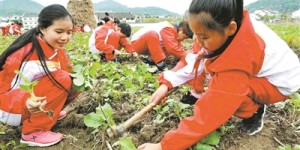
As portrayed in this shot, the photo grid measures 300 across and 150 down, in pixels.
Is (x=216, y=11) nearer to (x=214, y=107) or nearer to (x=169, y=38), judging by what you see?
(x=214, y=107)

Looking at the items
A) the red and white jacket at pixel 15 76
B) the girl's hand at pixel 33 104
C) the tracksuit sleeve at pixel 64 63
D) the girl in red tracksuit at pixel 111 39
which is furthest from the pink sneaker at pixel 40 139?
the girl in red tracksuit at pixel 111 39

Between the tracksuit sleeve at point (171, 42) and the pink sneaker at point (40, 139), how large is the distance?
278cm

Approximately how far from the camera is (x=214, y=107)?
1.57m

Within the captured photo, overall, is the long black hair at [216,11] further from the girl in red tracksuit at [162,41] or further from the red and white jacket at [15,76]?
the girl in red tracksuit at [162,41]

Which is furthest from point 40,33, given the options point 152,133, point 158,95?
point 152,133

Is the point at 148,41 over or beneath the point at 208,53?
beneath

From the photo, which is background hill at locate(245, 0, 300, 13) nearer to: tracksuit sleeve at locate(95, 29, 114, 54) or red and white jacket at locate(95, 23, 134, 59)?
red and white jacket at locate(95, 23, 134, 59)

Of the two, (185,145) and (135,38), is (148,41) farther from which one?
(185,145)

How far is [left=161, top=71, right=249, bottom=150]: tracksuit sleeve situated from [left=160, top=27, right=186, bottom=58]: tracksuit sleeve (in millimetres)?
3046

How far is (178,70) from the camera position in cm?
223

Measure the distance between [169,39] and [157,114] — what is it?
8.03 feet

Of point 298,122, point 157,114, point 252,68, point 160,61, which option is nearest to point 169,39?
point 160,61

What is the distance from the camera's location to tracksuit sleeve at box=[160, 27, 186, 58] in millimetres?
4645

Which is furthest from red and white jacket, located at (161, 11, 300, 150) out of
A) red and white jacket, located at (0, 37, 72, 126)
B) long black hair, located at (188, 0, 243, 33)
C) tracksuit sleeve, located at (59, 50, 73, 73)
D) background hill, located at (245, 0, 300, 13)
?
background hill, located at (245, 0, 300, 13)
